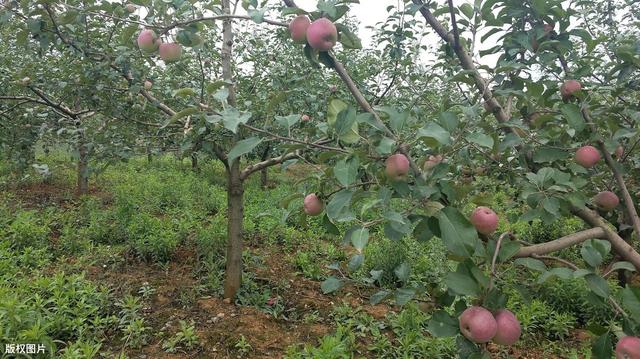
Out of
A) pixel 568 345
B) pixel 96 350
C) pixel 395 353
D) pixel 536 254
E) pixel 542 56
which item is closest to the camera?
pixel 536 254

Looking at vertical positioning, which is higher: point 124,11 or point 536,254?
point 124,11

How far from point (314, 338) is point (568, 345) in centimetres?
157

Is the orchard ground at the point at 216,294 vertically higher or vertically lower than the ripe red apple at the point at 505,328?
lower

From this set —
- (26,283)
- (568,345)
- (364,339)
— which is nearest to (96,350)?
(26,283)

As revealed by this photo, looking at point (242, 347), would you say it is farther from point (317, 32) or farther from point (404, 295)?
point (317, 32)

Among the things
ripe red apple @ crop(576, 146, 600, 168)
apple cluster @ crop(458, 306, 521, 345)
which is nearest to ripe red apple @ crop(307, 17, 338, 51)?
apple cluster @ crop(458, 306, 521, 345)

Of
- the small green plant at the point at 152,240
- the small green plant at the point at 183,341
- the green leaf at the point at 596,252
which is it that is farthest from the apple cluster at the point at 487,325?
the small green plant at the point at 152,240

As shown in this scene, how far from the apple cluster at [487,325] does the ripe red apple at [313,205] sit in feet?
1.44

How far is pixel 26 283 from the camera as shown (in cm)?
273

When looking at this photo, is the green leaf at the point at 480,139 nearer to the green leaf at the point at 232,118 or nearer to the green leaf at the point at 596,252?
the green leaf at the point at 596,252

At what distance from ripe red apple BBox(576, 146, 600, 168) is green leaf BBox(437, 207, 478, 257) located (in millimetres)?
570

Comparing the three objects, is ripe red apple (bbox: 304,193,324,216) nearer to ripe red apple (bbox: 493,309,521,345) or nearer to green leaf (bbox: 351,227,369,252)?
green leaf (bbox: 351,227,369,252)

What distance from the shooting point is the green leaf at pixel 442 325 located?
35.8 inches

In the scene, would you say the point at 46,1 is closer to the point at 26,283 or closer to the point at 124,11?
the point at 124,11
